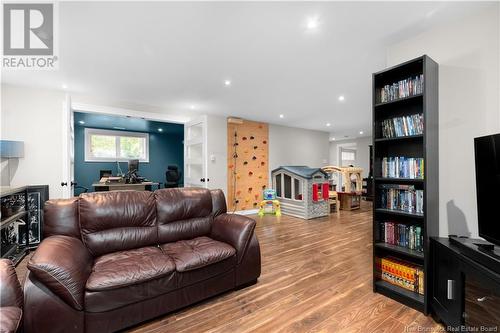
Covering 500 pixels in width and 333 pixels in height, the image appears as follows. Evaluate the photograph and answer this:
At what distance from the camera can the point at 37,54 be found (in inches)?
101

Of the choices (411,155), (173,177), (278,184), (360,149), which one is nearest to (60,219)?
(411,155)

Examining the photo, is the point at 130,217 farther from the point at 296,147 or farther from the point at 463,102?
the point at 296,147

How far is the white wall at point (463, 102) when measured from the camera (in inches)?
71.4

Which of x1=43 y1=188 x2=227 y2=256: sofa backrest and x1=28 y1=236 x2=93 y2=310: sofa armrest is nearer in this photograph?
x1=28 y1=236 x2=93 y2=310: sofa armrest

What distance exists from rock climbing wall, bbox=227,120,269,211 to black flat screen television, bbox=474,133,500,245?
15.5 feet

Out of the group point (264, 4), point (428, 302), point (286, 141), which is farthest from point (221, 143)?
point (428, 302)

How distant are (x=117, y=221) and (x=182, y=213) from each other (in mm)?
628

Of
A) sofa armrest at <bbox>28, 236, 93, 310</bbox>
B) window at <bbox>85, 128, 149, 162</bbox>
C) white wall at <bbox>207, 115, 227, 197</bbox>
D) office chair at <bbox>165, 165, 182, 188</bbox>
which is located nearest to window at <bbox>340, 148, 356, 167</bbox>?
white wall at <bbox>207, 115, 227, 197</bbox>

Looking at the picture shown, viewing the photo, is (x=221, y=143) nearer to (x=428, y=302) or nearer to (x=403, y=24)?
(x=403, y=24)

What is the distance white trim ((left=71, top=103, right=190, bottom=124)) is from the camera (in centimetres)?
398

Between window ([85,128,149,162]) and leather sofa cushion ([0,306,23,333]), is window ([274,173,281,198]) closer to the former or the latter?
window ([85,128,149,162])

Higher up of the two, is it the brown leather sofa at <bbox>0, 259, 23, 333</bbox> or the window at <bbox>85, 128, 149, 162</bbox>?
the window at <bbox>85, 128, 149, 162</bbox>

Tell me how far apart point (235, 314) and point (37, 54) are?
11.4 feet
